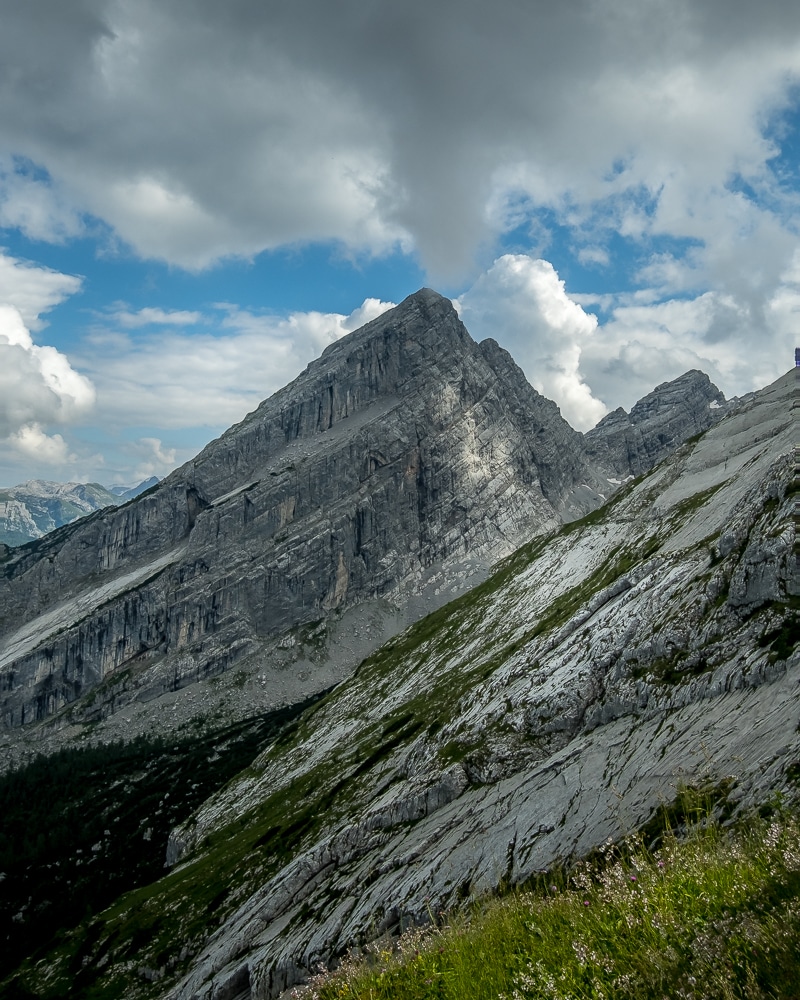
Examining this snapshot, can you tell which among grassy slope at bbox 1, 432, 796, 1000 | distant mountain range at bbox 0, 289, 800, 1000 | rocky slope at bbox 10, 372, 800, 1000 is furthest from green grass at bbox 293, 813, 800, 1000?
grassy slope at bbox 1, 432, 796, 1000

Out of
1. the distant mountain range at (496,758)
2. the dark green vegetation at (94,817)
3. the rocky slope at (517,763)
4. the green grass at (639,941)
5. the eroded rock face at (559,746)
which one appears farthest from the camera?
the dark green vegetation at (94,817)

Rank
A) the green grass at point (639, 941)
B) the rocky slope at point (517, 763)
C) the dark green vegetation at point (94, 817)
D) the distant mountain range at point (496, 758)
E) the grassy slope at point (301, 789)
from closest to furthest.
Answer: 1. the green grass at point (639, 941)
2. the rocky slope at point (517, 763)
3. the distant mountain range at point (496, 758)
4. the grassy slope at point (301, 789)
5. the dark green vegetation at point (94, 817)

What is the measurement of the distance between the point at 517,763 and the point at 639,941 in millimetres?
41769

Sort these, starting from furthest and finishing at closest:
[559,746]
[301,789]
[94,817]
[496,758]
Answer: [94,817]
[301,789]
[496,758]
[559,746]

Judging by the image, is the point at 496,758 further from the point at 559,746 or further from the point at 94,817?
the point at 94,817

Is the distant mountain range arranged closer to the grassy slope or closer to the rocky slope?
the rocky slope

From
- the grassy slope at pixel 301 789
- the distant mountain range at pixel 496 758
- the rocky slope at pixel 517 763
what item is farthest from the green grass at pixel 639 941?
the grassy slope at pixel 301 789

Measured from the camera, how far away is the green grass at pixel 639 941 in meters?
5.21

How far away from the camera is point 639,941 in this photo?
20.9 ft

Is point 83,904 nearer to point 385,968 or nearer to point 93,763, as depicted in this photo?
point 93,763

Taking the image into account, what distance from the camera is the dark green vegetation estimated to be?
103 meters

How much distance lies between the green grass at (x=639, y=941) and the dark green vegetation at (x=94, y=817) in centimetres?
9189

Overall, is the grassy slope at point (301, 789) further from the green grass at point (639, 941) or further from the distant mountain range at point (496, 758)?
the green grass at point (639, 941)

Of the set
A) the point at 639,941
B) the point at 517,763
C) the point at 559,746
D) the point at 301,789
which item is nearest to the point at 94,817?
the point at 301,789
